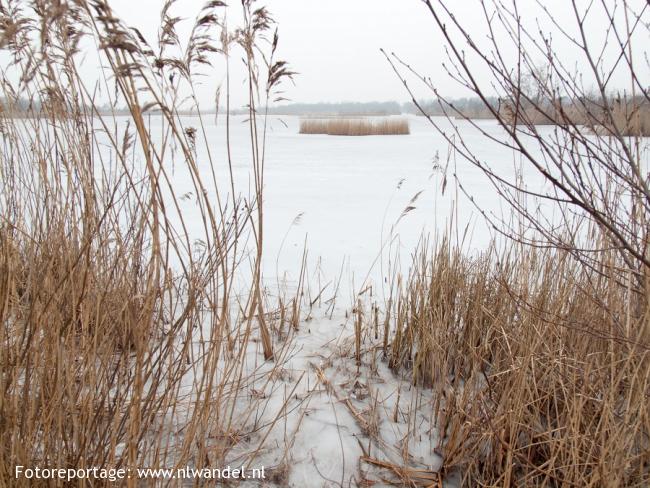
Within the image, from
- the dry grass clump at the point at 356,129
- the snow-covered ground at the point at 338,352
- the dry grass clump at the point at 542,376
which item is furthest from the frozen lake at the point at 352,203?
the dry grass clump at the point at 356,129

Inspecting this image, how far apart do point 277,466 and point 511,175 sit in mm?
6648

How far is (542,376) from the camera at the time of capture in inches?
55.6

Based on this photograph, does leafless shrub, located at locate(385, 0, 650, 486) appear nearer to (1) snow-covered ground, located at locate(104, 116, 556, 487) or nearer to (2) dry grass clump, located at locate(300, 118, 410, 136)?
(1) snow-covered ground, located at locate(104, 116, 556, 487)

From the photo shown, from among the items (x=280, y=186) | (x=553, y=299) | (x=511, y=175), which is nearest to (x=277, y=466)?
(x=553, y=299)

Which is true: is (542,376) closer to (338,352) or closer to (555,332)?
(555,332)

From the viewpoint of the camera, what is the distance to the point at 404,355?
1991mm

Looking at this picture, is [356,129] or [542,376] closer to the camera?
[542,376]

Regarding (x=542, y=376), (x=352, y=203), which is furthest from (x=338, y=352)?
(x=352, y=203)

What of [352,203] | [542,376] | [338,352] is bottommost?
[338,352]

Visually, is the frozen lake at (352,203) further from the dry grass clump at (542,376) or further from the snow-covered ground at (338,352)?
the dry grass clump at (542,376)

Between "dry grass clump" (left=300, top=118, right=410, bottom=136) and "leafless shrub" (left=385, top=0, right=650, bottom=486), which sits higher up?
"dry grass clump" (left=300, top=118, right=410, bottom=136)

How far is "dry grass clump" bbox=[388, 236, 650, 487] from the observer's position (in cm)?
113

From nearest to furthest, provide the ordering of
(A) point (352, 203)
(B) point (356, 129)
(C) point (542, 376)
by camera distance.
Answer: (C) point (542, 376), (A) point (352, 203), (B) point (356, 129)

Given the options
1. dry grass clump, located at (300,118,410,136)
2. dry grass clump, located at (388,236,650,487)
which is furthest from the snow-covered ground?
dry grass clump, located at (300,118,410,136)
